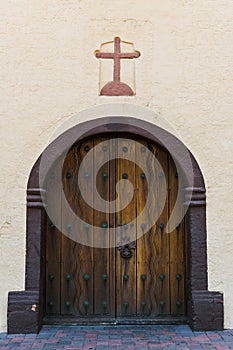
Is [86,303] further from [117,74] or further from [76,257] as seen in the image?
[117,74]

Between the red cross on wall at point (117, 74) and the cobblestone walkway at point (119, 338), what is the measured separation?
2.26 meters

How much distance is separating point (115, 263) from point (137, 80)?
1.82 metres

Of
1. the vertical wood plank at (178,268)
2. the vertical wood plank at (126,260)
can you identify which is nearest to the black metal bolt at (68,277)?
the vertical wood plank at (126,260)

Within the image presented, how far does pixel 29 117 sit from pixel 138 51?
126cm

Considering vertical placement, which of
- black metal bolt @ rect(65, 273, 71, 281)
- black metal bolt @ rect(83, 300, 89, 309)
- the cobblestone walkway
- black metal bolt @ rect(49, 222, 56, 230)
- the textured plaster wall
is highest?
the textured plaster wall

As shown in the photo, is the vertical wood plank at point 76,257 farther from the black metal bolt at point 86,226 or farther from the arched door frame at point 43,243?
the arched door frame at point 43,243

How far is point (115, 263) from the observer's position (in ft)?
15.6

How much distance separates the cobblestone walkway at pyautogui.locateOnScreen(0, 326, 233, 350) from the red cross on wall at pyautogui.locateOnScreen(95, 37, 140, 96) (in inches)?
88.9

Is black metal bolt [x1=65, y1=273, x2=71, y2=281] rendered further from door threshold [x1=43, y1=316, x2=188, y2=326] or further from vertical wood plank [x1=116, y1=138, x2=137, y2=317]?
vertical wood plank [x1=116, y1=138, x2=137, y2=317]

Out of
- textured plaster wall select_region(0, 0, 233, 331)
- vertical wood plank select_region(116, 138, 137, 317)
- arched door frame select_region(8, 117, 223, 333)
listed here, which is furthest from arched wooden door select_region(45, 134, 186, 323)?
textured plaster wall select_region(0, 0, 233, 331)

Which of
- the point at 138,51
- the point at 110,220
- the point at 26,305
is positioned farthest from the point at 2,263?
the point at 138,51

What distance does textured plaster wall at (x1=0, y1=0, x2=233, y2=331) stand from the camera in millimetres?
4590

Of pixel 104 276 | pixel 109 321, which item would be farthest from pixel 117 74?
pixel 109 321

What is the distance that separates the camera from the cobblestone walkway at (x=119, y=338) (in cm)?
402
